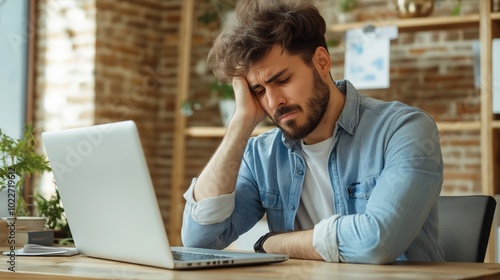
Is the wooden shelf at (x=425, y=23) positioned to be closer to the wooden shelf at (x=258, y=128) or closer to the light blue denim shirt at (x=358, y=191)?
the wooden shelf at (x=258, y=128)

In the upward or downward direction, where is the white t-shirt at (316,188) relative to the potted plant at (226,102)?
downward

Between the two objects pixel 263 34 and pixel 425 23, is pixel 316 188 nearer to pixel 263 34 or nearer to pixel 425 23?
pixel 263 34

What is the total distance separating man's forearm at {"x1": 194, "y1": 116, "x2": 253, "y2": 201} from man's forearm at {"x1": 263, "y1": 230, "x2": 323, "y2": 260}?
0.21 m

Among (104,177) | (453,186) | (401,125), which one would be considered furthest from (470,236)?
(453,186)

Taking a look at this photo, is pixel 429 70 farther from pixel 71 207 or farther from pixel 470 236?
pixel 71 207

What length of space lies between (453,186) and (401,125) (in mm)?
2270

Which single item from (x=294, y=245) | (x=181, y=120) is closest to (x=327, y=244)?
(x=294, y=245)

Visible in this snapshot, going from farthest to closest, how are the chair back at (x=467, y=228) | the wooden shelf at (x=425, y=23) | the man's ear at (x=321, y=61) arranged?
the wooden shelf at (x=425, y=23) → the man's ear at (x=321, y=61) → the chair back at (x=467, y=228)

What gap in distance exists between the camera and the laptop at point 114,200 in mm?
1444

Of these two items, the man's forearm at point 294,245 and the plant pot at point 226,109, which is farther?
the plant pot at point 226,109

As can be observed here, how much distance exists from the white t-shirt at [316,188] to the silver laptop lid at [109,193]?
62 centimetres

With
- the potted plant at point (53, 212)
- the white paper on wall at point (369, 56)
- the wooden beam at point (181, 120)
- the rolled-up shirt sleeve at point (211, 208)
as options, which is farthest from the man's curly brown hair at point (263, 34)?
the wooden beam at point (181, 120)

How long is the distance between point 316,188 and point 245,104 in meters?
0.31

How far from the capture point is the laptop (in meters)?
1.44
